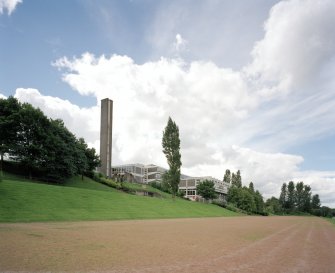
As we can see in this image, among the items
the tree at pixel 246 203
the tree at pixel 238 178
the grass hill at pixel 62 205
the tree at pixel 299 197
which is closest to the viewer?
the grass hill at pixel 62 205

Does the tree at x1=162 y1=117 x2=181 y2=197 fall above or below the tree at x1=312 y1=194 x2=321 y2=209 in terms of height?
above

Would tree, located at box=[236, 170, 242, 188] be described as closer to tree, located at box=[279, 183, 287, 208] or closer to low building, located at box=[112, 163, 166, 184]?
low building, located at box=[112, 163, 166, 184]

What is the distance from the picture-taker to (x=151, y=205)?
46031 mm

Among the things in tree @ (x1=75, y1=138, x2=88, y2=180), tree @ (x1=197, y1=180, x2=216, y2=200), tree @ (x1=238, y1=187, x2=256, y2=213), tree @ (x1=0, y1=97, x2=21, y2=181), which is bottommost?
tree @ (x1=238, y1=187, x2=256, y2=213)

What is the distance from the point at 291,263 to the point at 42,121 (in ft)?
151

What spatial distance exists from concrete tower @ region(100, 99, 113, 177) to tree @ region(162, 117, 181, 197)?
20.1 meters

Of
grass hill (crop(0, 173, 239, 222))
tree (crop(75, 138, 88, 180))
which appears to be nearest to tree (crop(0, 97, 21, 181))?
grass hill (crop(0, 173, 239, 222))

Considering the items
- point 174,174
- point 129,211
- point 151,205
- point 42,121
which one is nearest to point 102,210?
point 129,211

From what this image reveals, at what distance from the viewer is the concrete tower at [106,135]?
77.1 m

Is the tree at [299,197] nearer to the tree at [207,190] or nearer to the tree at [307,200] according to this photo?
the tree at [307,200]

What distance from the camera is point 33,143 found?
48250 millimetres

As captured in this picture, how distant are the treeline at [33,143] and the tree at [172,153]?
16.8 meters

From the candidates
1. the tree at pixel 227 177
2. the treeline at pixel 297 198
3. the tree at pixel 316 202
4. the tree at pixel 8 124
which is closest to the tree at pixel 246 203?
the tree at pixel 227 177

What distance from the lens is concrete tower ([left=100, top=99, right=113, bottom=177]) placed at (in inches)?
3034
